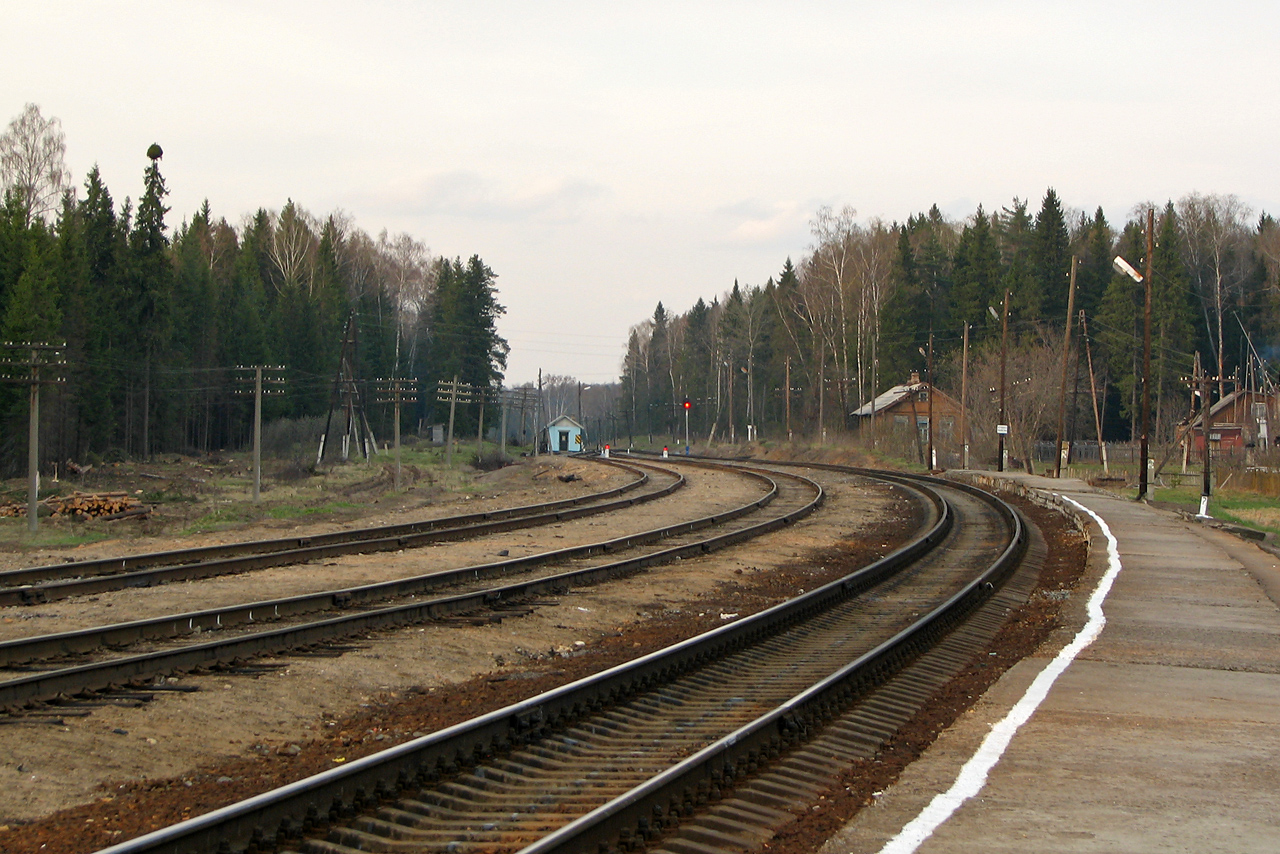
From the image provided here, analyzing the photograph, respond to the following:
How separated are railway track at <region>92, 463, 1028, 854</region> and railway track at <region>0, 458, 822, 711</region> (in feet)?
11.3

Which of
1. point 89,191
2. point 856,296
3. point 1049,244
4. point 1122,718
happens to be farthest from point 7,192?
point 1049,244

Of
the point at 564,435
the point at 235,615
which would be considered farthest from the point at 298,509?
the point at 564,435

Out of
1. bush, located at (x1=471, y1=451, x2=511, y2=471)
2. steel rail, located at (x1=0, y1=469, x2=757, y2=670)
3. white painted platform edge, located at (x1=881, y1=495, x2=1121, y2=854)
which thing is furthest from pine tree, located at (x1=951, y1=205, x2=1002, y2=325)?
white painted platform edge, located at (x1=881, y1=495, x2=1121, y2=854)

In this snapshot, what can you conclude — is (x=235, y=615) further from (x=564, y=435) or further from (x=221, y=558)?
(x=564, y=435)

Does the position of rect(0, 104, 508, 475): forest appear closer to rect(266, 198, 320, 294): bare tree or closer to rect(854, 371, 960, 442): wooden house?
rect(266, 198, 320, 294): bare tree

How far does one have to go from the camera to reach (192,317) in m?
76.8

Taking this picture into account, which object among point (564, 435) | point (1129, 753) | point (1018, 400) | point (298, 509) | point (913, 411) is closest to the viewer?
point (1129, 753)

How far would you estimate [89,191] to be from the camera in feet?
225

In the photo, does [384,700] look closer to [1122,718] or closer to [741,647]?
[741,647]

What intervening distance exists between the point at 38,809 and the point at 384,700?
3.14 metres

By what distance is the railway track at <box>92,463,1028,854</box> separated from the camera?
17.4ft

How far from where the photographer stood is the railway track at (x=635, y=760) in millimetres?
5301

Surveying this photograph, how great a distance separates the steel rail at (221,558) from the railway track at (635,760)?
8.35 meters

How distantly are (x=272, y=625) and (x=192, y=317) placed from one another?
236 ft
